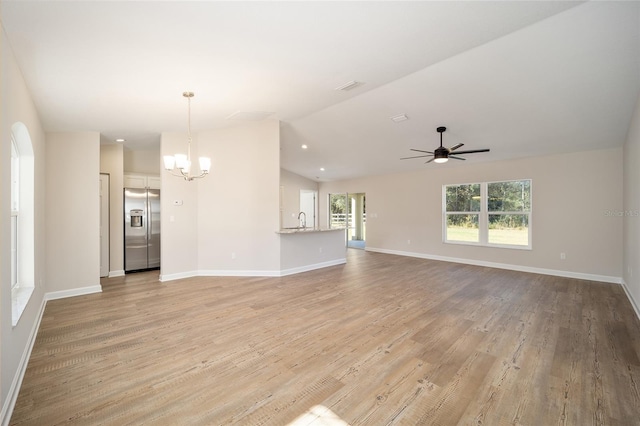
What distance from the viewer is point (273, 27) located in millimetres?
2307

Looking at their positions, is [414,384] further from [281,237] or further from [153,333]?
[281,237]

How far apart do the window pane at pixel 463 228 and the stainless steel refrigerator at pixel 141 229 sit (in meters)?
7.11

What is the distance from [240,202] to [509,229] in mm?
5922

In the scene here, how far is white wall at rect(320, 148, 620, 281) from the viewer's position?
5.00 meters

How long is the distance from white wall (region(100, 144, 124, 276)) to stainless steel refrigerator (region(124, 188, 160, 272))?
3.4 inches

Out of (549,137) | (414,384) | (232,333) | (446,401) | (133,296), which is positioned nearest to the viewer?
(446,401)

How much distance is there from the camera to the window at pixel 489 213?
236 inches

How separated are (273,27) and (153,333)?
3.24 metres

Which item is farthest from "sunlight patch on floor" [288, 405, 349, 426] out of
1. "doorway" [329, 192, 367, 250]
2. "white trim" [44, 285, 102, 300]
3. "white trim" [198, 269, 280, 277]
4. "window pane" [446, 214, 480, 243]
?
"doorway" [329, 192, 367, 250]

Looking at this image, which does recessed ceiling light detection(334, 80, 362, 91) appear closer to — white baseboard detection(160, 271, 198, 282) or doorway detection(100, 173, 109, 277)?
white baseboard detection(160, 271, 198, 282)

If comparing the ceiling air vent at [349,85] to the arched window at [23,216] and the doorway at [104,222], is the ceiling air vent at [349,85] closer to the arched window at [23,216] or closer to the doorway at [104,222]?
the arched window at [23,216]

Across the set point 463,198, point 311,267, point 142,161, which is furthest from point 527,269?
point 142,161

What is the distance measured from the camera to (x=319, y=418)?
171 centimetres

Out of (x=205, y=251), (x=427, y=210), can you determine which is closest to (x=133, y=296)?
(x=205, y=251)
